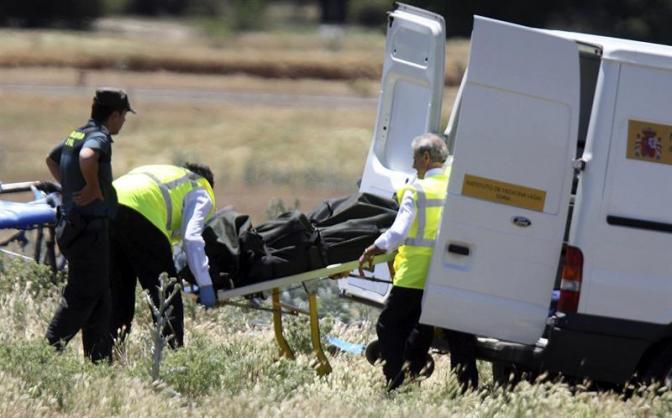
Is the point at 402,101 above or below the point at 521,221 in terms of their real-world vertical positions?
above

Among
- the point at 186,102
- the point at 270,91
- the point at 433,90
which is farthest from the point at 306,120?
the point at 433,90

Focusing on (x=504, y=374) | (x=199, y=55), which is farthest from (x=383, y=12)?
(x=504, y=374)

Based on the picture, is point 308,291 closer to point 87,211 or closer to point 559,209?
point 87,211

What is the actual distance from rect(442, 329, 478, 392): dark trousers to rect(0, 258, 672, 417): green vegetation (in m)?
0.09

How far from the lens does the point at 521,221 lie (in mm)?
7484

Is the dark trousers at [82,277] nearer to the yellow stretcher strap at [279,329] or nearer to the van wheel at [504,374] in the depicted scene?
the yellow stretcher strap at [279,329]

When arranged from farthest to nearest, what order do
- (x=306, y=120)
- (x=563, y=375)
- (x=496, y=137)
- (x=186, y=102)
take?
(x=186, y=102)
(x=306, y=120)
(x=563, y=375)
(x=496, y=137)

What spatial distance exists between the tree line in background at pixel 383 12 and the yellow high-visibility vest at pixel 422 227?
192cm

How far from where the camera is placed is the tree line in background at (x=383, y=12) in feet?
113

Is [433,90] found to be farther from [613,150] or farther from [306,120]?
[306,120]

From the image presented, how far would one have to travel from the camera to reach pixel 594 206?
7.40 m

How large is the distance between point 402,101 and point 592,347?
228 cm

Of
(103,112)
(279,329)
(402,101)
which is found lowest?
(279,329)

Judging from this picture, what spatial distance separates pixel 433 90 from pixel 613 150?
1.61 metres
